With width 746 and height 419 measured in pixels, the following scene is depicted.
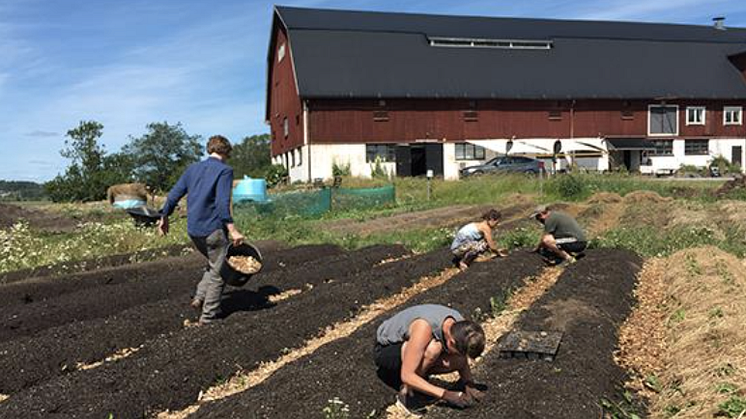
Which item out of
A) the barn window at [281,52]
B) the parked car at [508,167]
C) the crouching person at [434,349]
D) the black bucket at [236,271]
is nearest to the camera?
the crouching person at [434,349]

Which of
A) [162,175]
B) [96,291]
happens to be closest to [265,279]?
[96,291]

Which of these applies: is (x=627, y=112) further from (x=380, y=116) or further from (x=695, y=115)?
(x=380, y=116)

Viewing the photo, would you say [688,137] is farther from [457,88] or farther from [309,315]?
[309,315]

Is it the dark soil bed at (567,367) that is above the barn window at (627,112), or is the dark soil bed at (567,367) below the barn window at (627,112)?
below

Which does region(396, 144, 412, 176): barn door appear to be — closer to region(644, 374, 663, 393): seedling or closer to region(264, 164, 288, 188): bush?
region(264, 164, 288, 188): bush

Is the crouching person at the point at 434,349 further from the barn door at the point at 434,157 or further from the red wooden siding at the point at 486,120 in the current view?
the barn door at the point at 434,157

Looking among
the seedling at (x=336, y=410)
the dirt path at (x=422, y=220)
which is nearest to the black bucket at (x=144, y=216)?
the dirt path at (x=422, y=220)

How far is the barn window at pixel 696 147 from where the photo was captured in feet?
134

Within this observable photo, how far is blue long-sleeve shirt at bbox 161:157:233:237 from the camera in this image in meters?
7.00

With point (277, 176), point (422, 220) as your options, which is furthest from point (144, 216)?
point (277, 176)

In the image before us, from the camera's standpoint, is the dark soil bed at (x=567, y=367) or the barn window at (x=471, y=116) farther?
the barn window at (x=471, y=116)

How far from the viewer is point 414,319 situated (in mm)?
4727

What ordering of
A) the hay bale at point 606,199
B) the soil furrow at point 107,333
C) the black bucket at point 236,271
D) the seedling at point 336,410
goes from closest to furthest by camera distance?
1. the seedling at point 336,410
2. the soil furrow at point 107,333
3. the black bucket at point 236,271
4. the hay bale at point 606,199

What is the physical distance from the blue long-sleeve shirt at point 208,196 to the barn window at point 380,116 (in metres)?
29.3
